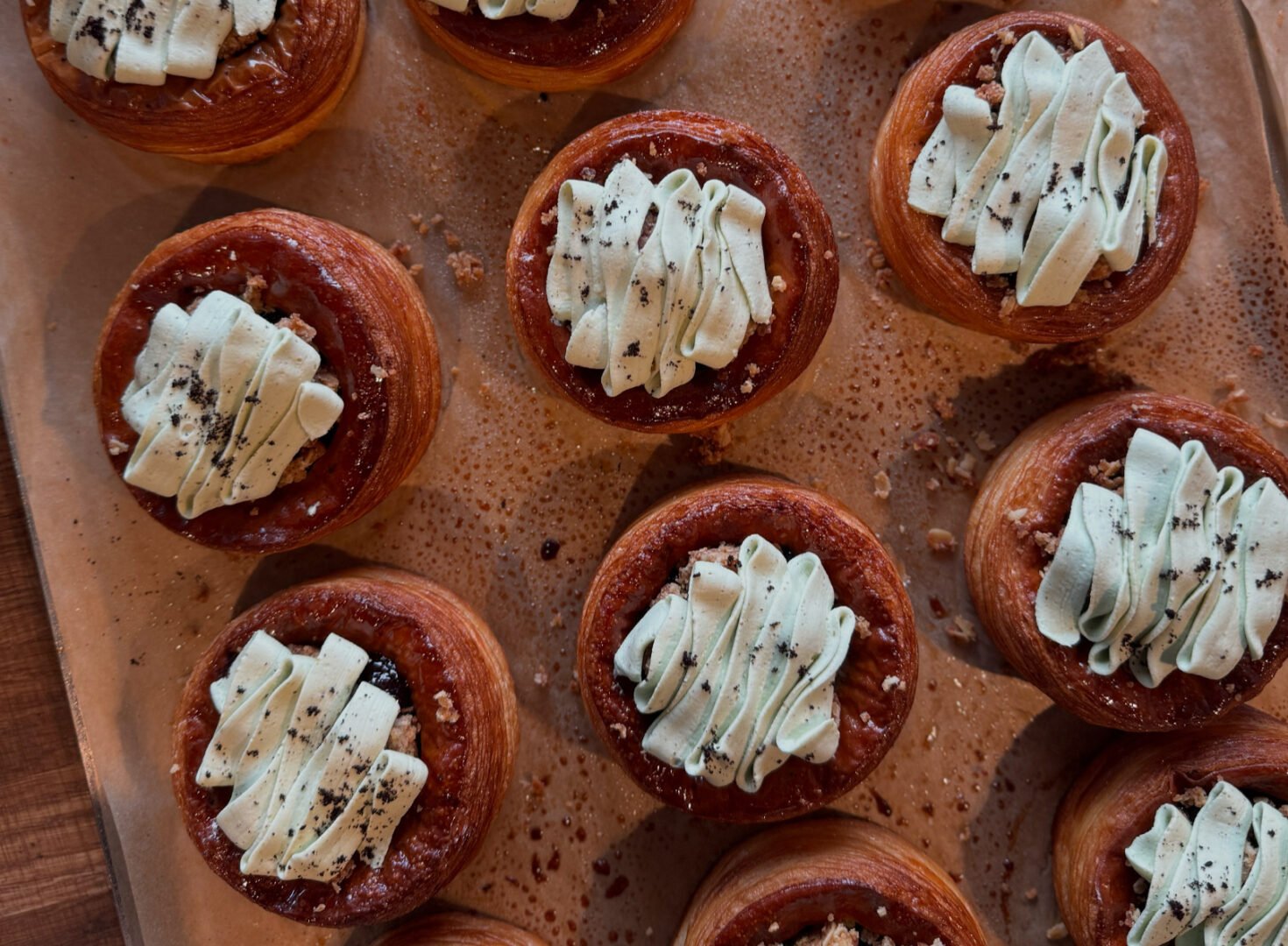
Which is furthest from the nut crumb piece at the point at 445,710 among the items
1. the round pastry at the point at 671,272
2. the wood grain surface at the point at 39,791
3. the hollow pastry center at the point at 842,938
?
the wood grain surface at the point at 39,791

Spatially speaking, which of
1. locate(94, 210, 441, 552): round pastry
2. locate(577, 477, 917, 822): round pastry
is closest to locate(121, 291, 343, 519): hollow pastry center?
locate(94, 210, 441, 552): round pastry

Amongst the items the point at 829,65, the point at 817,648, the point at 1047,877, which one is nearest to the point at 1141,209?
the point at 829,65

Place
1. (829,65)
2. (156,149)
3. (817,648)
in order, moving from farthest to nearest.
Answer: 1. (829,65)
2. (156,149)
3. (817,648)

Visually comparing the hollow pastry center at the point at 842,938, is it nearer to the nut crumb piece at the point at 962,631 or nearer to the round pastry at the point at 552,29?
the nut crumb piece at the point at 962,631

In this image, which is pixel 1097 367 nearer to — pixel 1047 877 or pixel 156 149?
pixel 1047 877

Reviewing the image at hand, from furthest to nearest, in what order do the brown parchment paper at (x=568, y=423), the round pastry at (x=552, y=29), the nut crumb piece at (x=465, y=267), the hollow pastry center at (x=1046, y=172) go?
the nut crumb piece at (x=465, y=267)
the brown parchment paper at (x=568, y=423)
the round pastry at (x=552, y=29)
the hollow pastry center at (x=1046, y=172)

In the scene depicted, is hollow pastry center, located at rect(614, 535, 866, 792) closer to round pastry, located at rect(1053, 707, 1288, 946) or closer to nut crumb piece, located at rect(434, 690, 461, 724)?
nut crumb piece, located at rect(434, 690, 461, 724)
